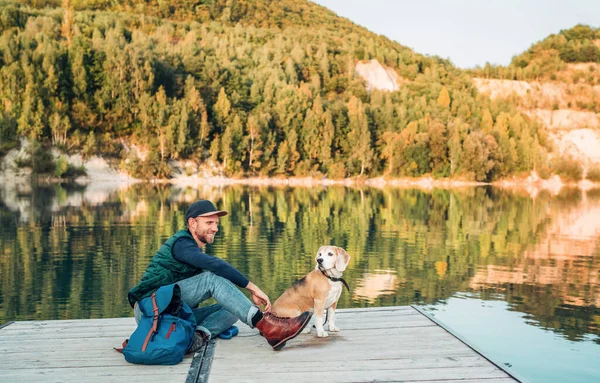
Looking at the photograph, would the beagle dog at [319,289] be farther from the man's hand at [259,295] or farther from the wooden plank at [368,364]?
the wooden plank at [368,364]

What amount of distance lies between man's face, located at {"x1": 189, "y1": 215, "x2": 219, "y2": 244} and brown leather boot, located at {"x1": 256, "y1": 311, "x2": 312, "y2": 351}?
92 centimetres

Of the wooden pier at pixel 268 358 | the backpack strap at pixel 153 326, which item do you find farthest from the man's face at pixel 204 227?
the wooden pier at pixel 268 358

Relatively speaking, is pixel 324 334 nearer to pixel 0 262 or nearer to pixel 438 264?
pixel 438 264

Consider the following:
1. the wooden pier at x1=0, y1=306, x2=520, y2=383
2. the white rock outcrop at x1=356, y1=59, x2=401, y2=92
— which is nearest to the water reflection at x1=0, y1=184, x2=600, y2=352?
the wooden pier at x1=0, y1=306, x2=520, y2=383

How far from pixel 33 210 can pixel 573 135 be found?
10713 cm

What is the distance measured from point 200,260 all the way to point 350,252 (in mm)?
11822

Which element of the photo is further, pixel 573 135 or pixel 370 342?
pixel 573 135

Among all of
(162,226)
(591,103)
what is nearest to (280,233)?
(162,226)

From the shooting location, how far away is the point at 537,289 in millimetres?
12344

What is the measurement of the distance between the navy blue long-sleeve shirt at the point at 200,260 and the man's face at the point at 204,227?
167mm

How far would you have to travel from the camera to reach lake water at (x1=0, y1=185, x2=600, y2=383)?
9.23 meters

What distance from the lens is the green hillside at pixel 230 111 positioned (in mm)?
66438

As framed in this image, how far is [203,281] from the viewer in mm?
A: 5395

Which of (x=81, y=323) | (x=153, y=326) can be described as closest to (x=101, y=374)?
(x=153, y=326)
